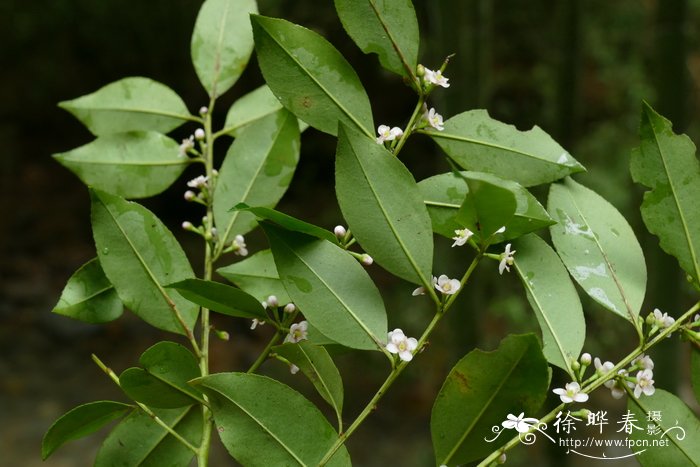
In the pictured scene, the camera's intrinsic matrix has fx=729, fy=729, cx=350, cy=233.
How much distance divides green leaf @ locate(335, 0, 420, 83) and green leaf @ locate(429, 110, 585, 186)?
0.05 metres

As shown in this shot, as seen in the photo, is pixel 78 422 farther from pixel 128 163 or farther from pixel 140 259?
pixel 128 163

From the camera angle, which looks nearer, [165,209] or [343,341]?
[343,341]

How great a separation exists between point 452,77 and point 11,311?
8.04ft

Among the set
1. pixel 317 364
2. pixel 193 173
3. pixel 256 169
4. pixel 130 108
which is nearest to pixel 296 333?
pixel 317 364

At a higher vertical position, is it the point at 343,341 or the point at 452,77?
the point at 343,341

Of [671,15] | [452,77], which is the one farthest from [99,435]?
[671,15]

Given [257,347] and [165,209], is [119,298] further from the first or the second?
[165,209]

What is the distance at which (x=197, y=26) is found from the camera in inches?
21.5

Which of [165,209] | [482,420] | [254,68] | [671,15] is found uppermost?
[482,420]

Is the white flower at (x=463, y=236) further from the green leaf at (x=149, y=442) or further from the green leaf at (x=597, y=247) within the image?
the green leaf at (x=149, y=442)

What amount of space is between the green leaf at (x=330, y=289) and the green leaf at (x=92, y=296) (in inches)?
5.4

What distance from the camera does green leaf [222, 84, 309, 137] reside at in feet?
1.72

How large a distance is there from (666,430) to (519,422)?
0.10 meters

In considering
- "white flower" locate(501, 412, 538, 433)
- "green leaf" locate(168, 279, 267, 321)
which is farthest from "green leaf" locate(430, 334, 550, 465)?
"green leaf" locate(168, 279, 267, 321)
